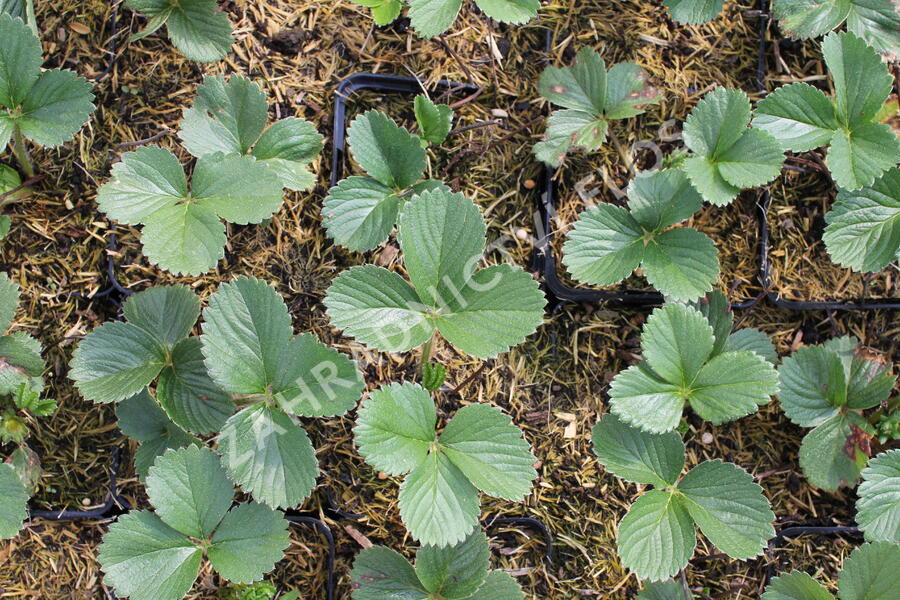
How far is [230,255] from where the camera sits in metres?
1.56

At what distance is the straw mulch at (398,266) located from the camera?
1532 millimetres

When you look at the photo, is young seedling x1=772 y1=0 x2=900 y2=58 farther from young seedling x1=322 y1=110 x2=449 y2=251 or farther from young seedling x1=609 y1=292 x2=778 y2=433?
young seedling x1=322 y1=110 x2=449 y2=251

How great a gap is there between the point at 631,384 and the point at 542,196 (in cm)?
44

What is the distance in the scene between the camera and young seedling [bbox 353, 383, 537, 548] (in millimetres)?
1311

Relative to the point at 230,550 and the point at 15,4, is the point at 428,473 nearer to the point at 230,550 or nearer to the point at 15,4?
the point at 230,550

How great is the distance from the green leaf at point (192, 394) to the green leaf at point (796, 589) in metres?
1.14

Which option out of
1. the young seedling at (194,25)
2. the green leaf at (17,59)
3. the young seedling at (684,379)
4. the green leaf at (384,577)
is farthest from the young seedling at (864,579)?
the green leaf at (17,59)

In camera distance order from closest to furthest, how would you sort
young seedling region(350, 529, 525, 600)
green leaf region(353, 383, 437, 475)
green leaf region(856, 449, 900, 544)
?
green leaf region(353, 383, 437, 475) < young seedling region(350, 529, 525, 600) < green leaf region(856, 449, 900, 544)

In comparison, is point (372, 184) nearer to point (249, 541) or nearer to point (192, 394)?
point (192, 394)

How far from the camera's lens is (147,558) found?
1373mm

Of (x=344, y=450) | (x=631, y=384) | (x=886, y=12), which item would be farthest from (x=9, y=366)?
(x=886, y=12)

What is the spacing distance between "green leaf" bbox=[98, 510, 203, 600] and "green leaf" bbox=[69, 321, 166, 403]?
245 mm

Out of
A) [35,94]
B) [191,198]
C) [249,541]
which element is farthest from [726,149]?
[35,94]

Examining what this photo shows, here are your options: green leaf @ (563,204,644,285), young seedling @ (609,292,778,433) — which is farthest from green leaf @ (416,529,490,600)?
green leaf @ (563,204,644,285)
